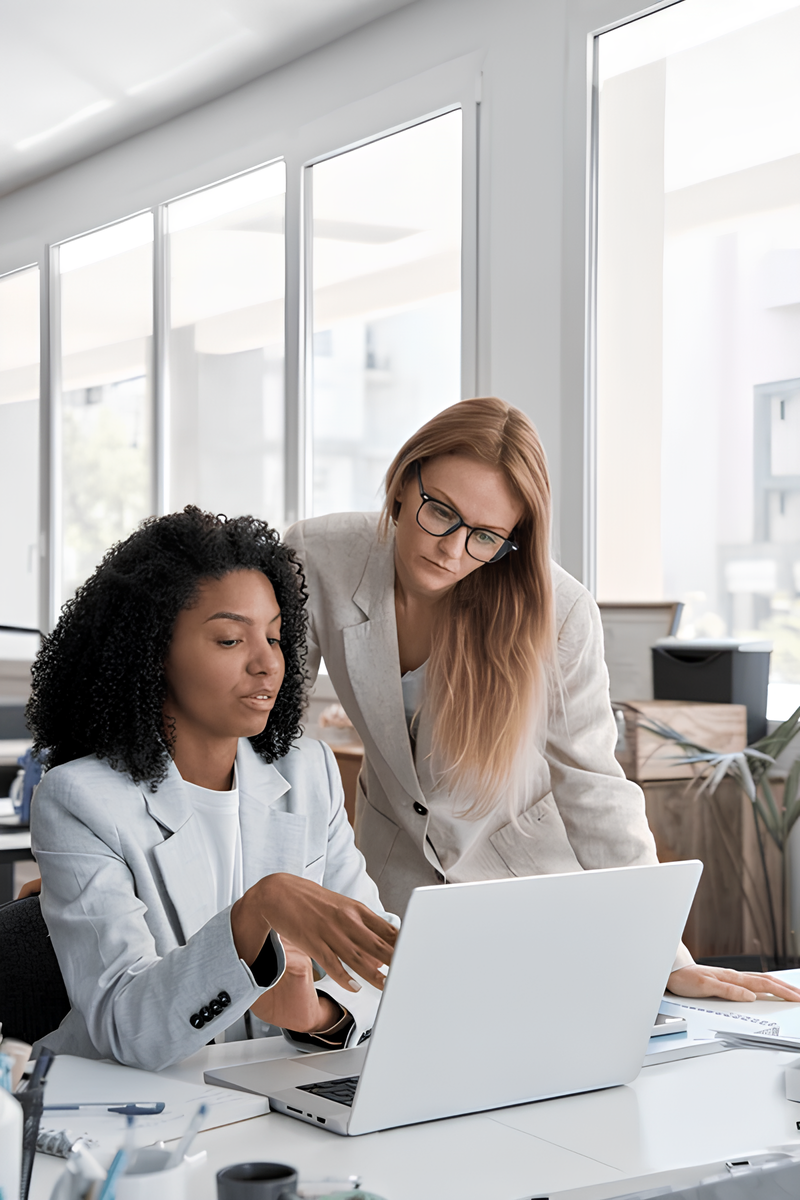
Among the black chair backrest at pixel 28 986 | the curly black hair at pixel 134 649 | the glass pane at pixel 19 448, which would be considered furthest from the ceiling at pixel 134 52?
the black chair backrest at pixel 28 986

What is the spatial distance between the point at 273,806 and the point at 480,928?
21.2 inches

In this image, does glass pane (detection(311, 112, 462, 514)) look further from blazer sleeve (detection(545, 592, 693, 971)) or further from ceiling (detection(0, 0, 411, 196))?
blazer sleeve (detection(545, 592, 693, 971))

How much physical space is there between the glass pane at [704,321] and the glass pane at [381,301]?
2.02ft

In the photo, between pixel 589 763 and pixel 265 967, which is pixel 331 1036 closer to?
pixel 265 967

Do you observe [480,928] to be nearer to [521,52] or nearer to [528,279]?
[528,279]

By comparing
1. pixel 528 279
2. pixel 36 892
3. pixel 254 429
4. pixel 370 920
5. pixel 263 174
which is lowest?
pixel 36 892

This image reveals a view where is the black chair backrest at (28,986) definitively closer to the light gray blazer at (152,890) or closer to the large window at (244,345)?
the light gray blazer at (152,890)

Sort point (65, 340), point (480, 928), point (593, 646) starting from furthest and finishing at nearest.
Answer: point (65, 340) < point (593, 646) < point (480, 928)

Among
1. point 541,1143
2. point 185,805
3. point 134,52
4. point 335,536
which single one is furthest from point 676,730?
point 134,52

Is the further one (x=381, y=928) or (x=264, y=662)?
(x=264, y=662)

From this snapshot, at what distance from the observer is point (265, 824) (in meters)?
1.49

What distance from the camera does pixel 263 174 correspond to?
446 cm

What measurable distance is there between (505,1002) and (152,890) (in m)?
0.45

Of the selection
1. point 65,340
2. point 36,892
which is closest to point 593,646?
point 36,892
